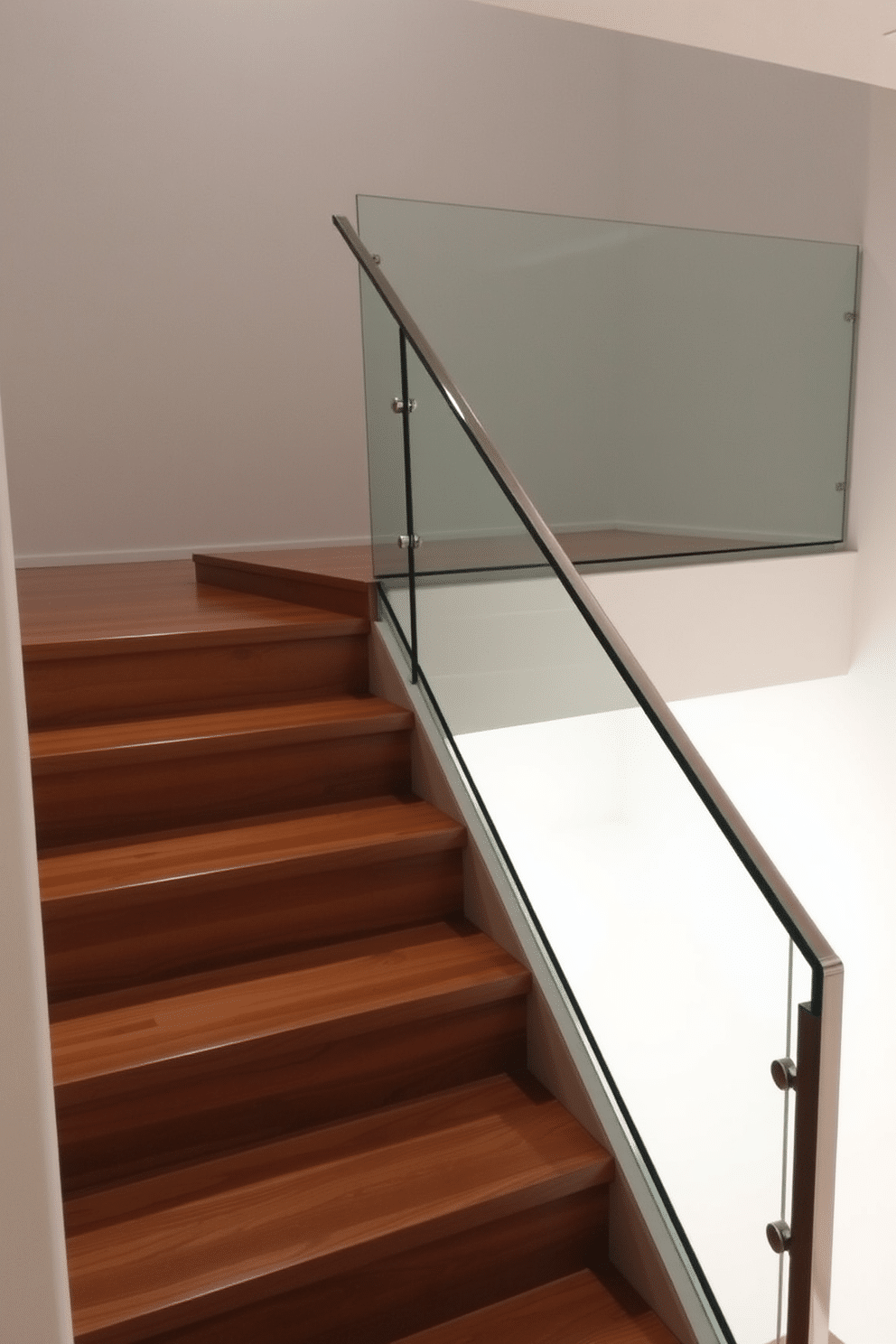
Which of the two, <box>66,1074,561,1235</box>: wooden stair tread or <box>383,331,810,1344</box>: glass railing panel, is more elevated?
<box>383,331,810,1344</box>: glass railing panel

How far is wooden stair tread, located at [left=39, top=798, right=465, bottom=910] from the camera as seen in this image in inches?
91.4

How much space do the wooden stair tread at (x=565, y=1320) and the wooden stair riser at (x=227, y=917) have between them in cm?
81

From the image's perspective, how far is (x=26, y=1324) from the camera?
823mm

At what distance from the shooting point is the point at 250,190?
523cm

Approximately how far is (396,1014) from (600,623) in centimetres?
87

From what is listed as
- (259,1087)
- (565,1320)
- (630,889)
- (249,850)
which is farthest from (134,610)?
(565,1320)

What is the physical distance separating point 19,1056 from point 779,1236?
1.33 meters

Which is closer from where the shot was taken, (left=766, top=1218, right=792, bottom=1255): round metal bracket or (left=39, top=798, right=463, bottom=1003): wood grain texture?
(left=766, top=1218, right=792, bottom=1255): round metal bracket

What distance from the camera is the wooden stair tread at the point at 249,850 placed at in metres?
2.32

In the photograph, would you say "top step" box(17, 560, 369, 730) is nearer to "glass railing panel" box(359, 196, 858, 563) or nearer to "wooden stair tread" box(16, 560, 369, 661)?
"wooden stair tread" box(16, 560, 369, 661)

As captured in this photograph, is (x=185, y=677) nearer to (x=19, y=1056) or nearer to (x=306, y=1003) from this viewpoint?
(x=306, y=1003)

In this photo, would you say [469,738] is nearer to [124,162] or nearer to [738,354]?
[738,354]

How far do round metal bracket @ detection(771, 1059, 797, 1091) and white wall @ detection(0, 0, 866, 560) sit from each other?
368 centimetres

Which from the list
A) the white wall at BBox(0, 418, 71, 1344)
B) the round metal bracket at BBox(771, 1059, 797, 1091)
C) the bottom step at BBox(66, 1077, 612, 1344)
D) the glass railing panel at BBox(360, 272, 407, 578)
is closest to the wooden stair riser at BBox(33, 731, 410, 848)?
the glass railing panel at BBox(360, 272, 407, 578)
